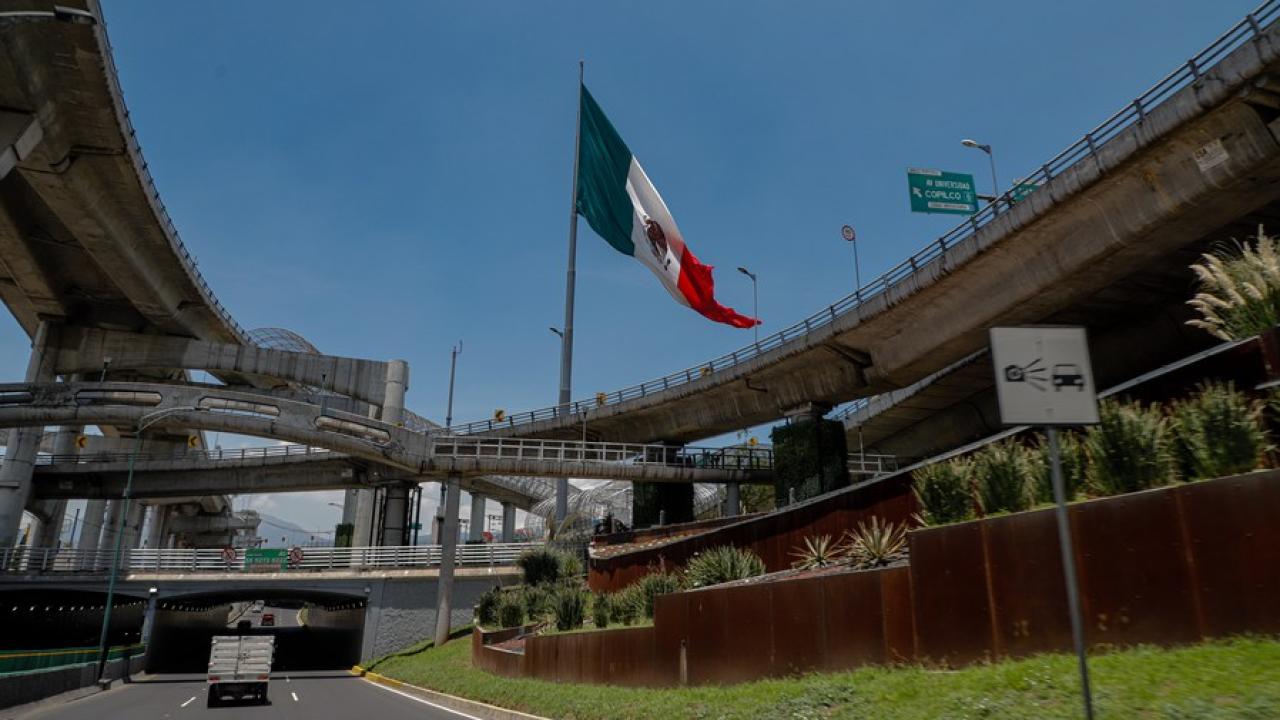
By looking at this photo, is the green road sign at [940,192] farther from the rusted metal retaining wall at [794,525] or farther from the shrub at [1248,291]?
the shrub at [1248,291]

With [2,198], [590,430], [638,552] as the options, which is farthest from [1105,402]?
[2,198]

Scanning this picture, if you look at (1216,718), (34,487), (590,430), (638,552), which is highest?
(590,430)

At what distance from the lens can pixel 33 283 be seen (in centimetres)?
5259

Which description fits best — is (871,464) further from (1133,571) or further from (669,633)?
(1133,571)

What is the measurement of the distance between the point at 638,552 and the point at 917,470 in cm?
1408

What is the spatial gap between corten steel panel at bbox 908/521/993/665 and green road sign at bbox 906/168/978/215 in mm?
28766

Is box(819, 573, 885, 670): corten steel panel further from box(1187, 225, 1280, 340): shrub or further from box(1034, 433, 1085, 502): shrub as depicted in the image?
box(1187, 225, 1280, 340): shrub

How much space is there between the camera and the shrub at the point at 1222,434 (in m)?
8.81

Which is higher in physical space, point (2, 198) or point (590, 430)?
point (2, 198)

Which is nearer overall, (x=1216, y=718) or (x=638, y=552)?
(x=1216, y=718)

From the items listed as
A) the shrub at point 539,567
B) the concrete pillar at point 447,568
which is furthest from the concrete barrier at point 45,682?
the shrub at point 539,567

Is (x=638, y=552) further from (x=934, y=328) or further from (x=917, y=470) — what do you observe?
(x=934, y=328)

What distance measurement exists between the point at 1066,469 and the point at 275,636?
200ft

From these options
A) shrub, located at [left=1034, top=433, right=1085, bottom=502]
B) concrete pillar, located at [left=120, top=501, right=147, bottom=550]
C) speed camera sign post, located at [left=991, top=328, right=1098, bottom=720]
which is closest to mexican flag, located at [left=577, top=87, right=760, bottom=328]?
shrub, located at [left=1034, top=433, right=1085, bottom=502]
